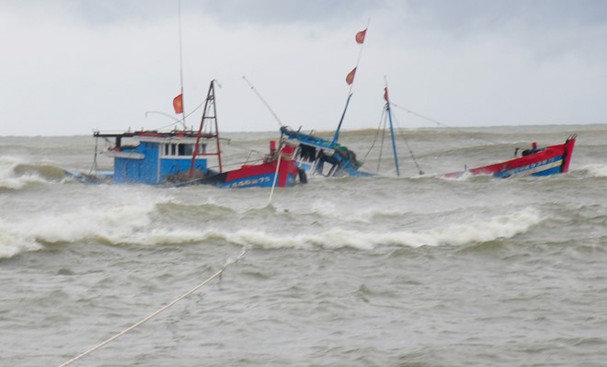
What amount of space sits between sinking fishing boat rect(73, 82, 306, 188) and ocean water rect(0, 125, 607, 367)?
5329 millimetres

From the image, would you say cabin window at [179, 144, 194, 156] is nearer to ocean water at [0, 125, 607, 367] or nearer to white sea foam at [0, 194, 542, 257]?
ocean water at [0, 125, 607, 367]

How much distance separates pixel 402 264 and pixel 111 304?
474 centimetres

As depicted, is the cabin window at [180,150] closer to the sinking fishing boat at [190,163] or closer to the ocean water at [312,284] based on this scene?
the sinking fishing boat at [190,163]

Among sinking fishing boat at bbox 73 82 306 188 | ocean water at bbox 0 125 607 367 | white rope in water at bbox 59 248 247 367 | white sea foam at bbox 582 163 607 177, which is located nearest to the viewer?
white rope in water at bbox 59 248 247 367

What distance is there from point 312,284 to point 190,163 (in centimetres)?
1921

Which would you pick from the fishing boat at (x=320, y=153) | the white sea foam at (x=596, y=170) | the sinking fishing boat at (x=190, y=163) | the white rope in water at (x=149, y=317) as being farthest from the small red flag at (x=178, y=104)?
the white rope in water at (x=149, y=317)

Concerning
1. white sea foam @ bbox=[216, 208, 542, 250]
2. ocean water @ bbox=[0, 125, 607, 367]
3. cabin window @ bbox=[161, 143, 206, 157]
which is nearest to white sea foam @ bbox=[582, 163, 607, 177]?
ocean water @ bbox=[0, 125, 607, 367]

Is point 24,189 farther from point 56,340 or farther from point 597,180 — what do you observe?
point 56,340

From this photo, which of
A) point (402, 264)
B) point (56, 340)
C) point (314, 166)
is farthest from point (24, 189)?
point (56, 340)

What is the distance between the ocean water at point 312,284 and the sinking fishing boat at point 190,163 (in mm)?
5329

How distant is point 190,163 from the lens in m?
32.6

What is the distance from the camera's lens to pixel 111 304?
1263 centimetres

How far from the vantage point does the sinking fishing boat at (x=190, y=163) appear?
31.2 m

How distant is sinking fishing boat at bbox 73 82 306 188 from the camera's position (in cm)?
3116
